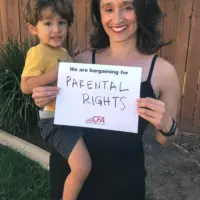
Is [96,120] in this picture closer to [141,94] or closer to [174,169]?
[141,94]

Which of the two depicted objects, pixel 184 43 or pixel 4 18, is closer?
pixel 184 43

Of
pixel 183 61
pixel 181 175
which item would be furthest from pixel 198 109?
pixel 181 175

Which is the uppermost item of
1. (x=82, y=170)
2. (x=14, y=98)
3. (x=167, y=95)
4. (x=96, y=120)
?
(x=167, y=95)

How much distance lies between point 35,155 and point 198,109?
213cm

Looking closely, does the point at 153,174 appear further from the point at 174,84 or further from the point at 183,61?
the point at 174,84

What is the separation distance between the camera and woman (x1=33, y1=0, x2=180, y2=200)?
5.98 feet

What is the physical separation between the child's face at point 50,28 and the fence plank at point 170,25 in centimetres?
240

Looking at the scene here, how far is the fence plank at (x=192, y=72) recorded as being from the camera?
4.15 meters

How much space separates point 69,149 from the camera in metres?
1.92

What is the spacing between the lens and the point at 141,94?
184 cm

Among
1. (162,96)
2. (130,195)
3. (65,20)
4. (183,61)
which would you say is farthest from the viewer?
(183,61)

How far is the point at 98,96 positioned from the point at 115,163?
1.40ft

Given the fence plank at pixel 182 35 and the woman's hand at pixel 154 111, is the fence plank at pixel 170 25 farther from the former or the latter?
the woman's hand at pixel 154 111

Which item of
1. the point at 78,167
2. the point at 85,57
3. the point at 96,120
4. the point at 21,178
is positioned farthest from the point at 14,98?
the point at 96,120
